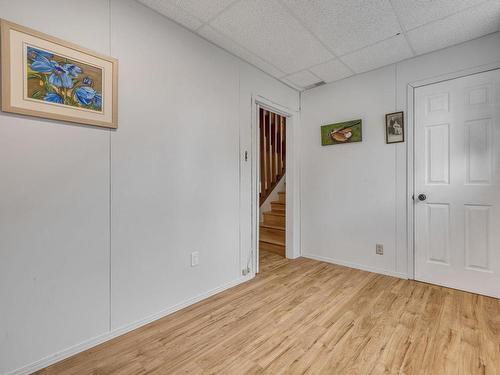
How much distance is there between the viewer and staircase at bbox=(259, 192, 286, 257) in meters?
3.77

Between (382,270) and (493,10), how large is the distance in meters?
2.52

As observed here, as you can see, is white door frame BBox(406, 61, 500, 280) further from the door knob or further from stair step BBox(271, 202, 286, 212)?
stair step BBox(271, 202, 286, 212)

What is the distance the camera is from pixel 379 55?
252cm

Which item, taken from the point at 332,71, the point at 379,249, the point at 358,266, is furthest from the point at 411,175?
the point at 332,71

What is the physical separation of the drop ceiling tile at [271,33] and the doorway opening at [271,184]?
5.28 ft

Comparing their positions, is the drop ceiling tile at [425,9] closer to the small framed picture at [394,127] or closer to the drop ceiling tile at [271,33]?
the drop ceiling tile at [271,33]

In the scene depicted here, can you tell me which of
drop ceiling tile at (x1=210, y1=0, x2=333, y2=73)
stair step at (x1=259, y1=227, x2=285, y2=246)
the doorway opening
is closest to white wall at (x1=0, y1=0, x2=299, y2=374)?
drop ceiling tile at (x1=210, y1=0, x2=333, y2=73)

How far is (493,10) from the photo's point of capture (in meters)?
1.87

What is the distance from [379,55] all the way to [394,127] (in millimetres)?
769

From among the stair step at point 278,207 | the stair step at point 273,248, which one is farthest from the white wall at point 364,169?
the stair step at point 278,207

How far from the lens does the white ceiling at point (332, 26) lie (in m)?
1.82

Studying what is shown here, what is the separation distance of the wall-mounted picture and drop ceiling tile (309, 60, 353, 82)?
1.85ft

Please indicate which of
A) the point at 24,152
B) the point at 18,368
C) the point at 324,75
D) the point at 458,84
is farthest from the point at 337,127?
the point at 18,368

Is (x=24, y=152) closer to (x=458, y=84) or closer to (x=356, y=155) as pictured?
(x=356, y=155)
